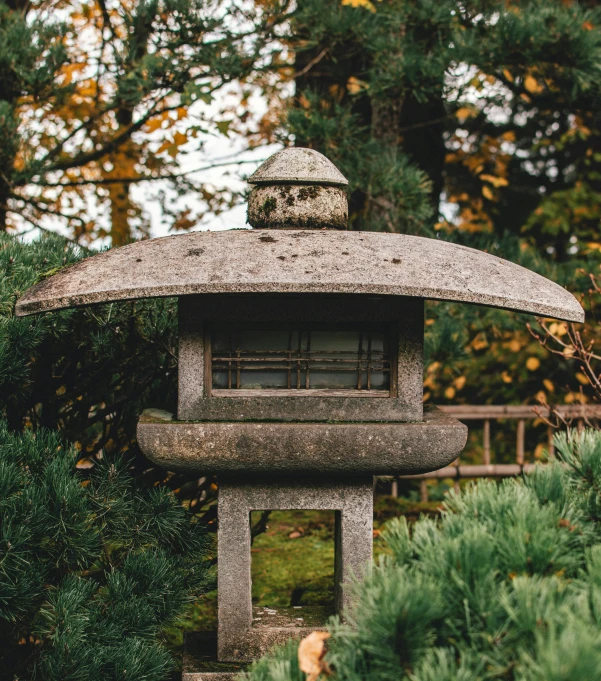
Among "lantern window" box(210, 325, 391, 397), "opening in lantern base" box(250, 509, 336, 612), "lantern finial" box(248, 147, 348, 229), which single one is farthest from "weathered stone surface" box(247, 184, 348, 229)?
"opening in lantern base" box(250, 509, 336, 612)

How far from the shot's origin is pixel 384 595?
4.81ft

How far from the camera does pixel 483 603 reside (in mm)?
1424

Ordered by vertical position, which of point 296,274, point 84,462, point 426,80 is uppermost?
point 426,80

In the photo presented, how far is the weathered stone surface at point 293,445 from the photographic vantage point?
2660 millimetres

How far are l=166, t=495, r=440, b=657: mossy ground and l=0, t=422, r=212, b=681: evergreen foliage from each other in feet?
1.83

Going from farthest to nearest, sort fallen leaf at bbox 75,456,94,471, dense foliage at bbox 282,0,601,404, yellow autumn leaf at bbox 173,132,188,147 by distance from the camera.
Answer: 1. yellow autumn leaf at bbox 173,132,188,147
2. dense foliage at bbox 282,0,601,404
3. fallen leaf at bbox 75,456,94,471

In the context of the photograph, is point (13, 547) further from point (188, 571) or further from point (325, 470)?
point (325, 470)

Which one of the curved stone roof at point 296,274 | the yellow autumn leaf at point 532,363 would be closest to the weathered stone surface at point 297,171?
the curved stone roof at point 296,274

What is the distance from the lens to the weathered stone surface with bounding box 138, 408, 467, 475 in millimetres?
2660

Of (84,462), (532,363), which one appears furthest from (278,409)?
(532,363)

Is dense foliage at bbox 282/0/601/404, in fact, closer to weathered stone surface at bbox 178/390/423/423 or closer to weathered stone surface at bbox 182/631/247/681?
weathered stone surface at bbox 178/390/423/423

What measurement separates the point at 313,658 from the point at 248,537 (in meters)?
1.29

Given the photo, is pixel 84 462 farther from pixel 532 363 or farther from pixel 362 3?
pixel 532 363

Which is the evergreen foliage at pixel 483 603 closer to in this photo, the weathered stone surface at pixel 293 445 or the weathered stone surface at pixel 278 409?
the weathered stone surface at pixel 293 445
